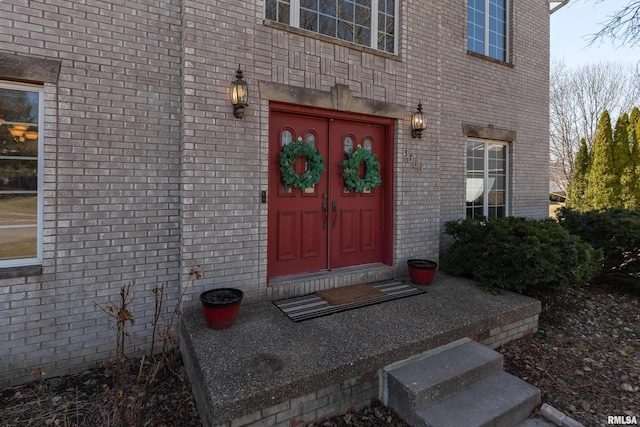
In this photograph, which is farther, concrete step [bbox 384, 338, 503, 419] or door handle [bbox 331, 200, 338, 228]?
door handle [bbox 331, 200, 338, 228]

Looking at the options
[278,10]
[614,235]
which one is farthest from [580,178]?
[278,10]

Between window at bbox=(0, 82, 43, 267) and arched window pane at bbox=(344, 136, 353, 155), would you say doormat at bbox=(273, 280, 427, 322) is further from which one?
window at bbox=(0, 82, 43, 267)

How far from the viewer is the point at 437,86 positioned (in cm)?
506

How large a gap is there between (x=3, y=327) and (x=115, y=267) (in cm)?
100

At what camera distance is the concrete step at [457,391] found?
8.14 feet

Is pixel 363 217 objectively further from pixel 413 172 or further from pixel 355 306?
pixel 355 306

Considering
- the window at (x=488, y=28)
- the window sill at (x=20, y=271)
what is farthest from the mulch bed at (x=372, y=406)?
the window at (x=488, y=28)

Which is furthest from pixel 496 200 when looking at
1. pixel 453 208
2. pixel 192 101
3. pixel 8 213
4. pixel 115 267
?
pixel 8 213

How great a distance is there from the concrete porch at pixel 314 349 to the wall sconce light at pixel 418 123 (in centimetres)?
236

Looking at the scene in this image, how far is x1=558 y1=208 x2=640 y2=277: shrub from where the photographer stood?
565cm

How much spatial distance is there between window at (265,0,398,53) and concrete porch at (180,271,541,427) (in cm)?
351

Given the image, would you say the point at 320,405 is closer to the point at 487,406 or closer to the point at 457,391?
the point at 457,391

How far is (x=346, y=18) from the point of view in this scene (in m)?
4.42

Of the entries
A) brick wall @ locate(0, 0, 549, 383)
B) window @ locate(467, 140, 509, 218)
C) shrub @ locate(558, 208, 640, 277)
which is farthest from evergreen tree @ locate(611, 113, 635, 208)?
brick wall @ locate(0, 0, 549, 383)
